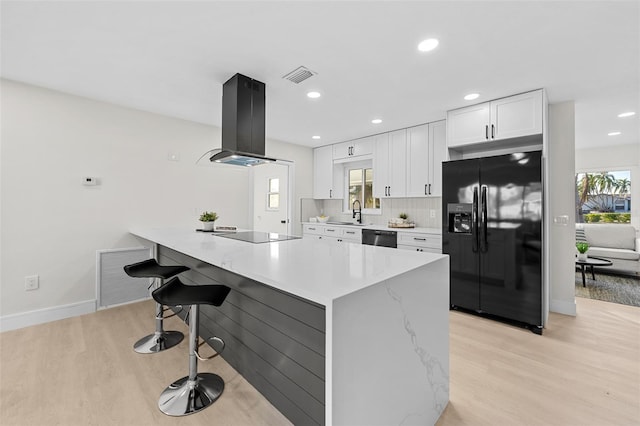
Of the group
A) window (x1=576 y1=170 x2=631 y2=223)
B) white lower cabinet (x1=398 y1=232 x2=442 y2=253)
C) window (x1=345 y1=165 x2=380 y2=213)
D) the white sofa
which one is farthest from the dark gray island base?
window (x1=576 y1=170 x2=631 y2=223)

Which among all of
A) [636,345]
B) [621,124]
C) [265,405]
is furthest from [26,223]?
[621,124]

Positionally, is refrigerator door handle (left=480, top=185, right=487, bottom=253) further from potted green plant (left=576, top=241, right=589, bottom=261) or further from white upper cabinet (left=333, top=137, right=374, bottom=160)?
potted green plant (left=576, top=241, right=589, bottom=261)

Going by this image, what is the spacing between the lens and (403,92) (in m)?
2.96

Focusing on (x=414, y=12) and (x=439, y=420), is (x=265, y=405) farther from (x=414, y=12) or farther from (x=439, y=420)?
(x=414, y=12)

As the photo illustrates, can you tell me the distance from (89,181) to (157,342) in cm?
201

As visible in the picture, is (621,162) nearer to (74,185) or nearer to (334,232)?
(334,232)

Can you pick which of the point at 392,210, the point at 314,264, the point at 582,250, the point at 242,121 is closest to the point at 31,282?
the point at 242,121

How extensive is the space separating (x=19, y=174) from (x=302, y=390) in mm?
3379

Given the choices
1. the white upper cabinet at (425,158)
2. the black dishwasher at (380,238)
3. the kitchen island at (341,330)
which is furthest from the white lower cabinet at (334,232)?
the kitchen island at (341,330)

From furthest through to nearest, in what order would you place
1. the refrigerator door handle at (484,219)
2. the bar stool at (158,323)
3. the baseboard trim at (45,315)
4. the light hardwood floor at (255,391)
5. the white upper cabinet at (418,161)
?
the white upper cabinet at (418,161) < the refrigerator door handle at (484,219) < the baseboard trim at (45,315) < the bar stool at (158,323) < the light hardwood floor at (255,391)

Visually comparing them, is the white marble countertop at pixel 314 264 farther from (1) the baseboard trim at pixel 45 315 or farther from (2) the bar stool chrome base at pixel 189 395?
(1) the baseboard trim at pixel 45 315

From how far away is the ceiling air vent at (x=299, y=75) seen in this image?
2.49 metres

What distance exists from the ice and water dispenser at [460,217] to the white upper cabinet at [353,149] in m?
1.87

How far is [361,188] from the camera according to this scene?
17.3 feet
